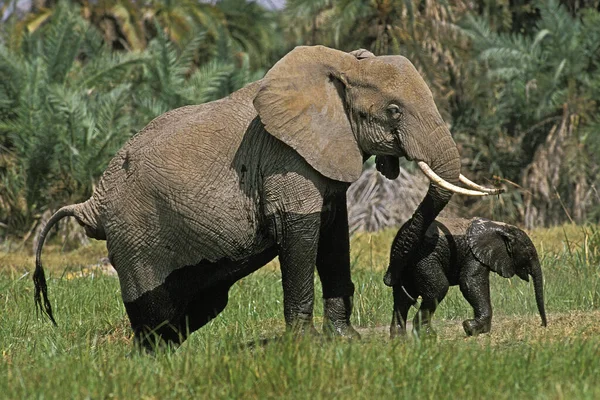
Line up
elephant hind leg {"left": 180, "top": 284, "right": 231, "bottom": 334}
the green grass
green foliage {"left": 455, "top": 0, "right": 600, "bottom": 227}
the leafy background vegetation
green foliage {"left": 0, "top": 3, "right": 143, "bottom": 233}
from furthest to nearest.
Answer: green foliage {"left": 455, "top": 0, "right": 600, "bottom": 227}
the leafy background vegetation
green foliage {"left": 0, "top": 3, "right": 143, "bottom": 233}
elephant hind leg {"left": 180, "top": 284, "right": 231, "bottom": 334}
the green grass

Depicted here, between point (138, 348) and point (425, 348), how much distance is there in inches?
82.4

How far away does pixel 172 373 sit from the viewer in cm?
575

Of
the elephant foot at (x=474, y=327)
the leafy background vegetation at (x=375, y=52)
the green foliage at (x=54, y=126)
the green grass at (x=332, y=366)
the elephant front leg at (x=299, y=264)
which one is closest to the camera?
the green grass at (x=332, y=366)

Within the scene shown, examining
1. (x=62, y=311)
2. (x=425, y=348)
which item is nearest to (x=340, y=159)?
(x=425, y=348)

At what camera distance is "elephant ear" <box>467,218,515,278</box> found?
7.53 m

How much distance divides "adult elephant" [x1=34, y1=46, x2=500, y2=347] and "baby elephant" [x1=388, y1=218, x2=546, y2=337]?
49cm

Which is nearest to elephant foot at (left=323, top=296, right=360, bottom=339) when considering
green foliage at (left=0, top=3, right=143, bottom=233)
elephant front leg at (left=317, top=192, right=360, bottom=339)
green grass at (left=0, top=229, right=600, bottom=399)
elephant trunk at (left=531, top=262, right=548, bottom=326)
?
elephant front leg at (left=317, top=192, right=360, bottom=339)

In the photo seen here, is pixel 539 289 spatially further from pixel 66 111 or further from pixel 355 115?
pixel 66 111

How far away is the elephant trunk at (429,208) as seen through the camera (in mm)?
6719

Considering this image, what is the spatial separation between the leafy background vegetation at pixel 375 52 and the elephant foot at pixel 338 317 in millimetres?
10053

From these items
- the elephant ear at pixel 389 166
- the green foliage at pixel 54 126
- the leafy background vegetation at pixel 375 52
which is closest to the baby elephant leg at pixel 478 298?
the elephant ear at pixel 389 166

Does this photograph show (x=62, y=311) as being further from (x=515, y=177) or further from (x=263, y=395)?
(x=515, y=177)

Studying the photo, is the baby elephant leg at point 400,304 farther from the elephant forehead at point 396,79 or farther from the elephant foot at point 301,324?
the elephant forehead at point 396,79

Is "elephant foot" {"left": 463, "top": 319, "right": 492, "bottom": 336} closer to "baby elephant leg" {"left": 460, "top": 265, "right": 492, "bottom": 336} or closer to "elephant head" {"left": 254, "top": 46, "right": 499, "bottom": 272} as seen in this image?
"baby elephant leg" {"left": 460, "top": 265, "right": 492, "bottom": 336}
